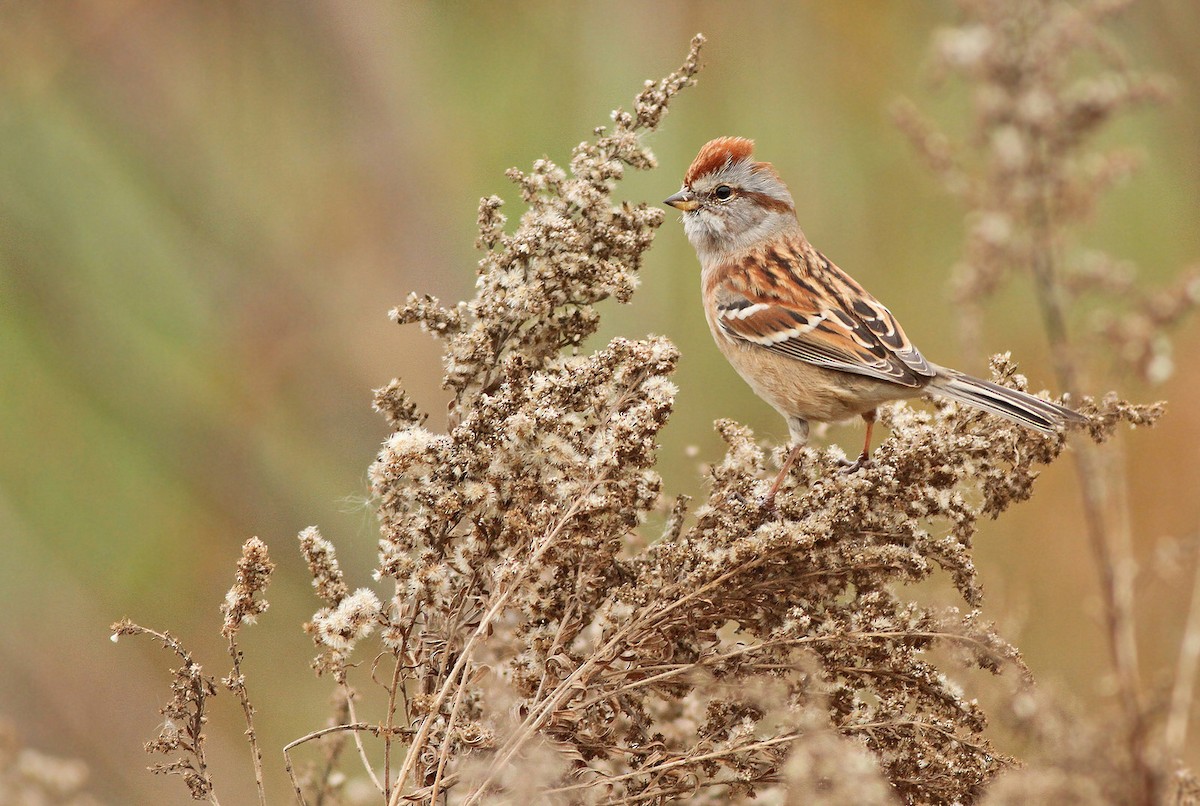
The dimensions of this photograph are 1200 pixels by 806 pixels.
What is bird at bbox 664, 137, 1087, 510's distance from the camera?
228cm

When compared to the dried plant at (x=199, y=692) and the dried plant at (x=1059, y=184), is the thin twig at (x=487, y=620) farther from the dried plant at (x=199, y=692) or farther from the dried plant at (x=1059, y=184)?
the dried plant at (x=1059, y=184)

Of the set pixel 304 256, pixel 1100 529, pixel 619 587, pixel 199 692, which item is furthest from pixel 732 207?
pixel 1100 529

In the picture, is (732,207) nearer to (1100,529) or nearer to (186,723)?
(186,723)

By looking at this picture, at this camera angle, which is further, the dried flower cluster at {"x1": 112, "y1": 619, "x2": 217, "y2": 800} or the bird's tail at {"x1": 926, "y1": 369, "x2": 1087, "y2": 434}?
the bird's tail at {"x1": 926, "y1": 369, "x2": 1087, "y2": 434}

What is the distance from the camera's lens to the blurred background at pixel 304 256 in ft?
9.25

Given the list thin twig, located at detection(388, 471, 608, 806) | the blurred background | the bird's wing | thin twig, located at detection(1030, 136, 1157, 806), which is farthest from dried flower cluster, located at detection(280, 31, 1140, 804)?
the blurred background

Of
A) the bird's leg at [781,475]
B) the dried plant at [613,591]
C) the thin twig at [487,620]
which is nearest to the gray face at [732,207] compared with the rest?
the bird's leg at [781,475]

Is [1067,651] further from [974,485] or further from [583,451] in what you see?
[583,451]

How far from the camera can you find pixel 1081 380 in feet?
2.82

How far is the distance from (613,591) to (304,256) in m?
2.44

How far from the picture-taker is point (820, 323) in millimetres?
2459

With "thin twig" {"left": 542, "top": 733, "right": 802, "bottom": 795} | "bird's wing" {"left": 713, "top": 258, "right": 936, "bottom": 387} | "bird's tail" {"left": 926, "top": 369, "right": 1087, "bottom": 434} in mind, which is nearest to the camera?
"thin twig" {"left": 542, "top": 733, "right": 802, "bottom": 795}

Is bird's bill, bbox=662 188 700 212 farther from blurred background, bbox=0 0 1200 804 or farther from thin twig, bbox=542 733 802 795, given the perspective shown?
thin twig, bbox=542 733 802 795

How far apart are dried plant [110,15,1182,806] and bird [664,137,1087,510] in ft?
1.43
